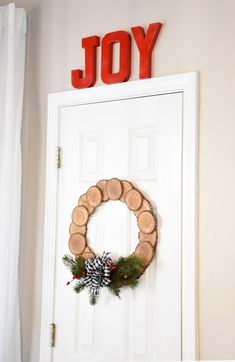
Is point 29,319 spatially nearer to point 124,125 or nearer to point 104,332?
point 104,332

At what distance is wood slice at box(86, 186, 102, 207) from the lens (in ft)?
9.42

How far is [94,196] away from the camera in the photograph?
2889mm

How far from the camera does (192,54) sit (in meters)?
2.67

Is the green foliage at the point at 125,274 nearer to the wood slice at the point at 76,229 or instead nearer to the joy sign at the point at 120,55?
the wood slice at the point at 76,229

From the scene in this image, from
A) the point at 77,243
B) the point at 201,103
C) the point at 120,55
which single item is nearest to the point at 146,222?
the point at 77,243

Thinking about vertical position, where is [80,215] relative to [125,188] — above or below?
below

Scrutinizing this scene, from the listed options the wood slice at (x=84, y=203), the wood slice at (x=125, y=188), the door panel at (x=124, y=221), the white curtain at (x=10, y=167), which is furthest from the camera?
the white curtain at (x=10, y=167)

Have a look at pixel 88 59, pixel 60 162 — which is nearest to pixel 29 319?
pixel 60 162

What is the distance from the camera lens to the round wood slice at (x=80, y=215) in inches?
115

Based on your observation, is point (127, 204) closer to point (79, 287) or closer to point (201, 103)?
point (79, 287)

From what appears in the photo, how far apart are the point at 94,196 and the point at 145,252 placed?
0.41 metres

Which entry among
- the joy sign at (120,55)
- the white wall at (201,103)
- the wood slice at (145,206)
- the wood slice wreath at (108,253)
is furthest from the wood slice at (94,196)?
the joy sign at (120,55)

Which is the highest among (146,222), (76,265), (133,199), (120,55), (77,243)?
(120,55)

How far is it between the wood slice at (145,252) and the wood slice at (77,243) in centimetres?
33
